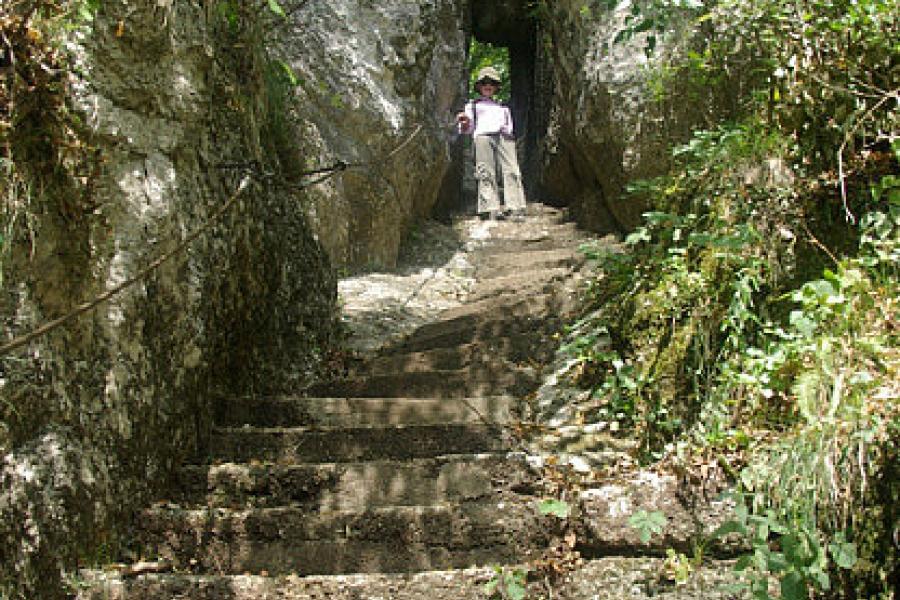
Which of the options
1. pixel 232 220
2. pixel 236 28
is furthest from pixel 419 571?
pixel 236 28

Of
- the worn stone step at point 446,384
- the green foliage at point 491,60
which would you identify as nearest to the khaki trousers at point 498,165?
the worn stone step at point 446,384

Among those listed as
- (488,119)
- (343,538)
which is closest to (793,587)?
(343,538)

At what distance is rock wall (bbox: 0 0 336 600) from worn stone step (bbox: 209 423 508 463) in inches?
8.6

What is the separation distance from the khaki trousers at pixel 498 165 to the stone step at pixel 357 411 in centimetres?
452

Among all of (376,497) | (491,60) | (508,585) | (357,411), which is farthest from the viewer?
(491,60)

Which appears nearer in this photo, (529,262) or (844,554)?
(844,554)

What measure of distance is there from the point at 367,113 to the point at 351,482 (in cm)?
466

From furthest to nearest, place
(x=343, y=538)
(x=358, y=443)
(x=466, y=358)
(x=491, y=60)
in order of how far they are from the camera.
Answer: (x=491, y=60) < (x=466, y=358) < (x=358, y=443) < (x=343, y=538)

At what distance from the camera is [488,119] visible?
800 centimetres

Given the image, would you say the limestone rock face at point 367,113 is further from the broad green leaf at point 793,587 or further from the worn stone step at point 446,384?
the broad green leaf at point 793,587

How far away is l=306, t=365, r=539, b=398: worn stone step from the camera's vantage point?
4047 millimetres

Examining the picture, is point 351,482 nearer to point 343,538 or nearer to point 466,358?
point 343,538

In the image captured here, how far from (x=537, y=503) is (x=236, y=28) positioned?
9.80 ft

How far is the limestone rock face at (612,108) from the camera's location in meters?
5.39
